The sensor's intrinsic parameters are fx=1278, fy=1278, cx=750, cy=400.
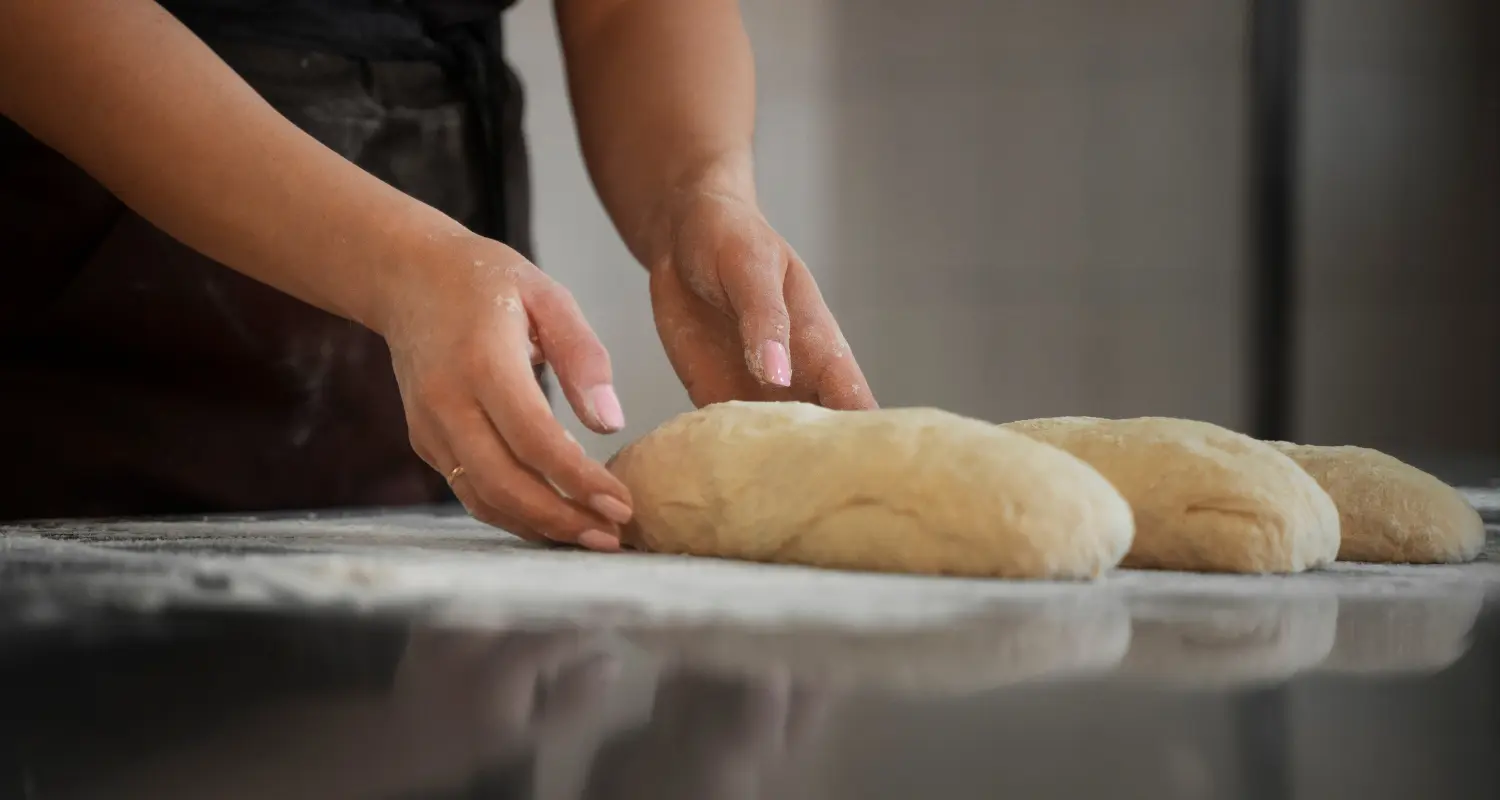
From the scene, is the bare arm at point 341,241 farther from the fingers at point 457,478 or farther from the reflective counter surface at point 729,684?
the reflective counter surface at point 729,684

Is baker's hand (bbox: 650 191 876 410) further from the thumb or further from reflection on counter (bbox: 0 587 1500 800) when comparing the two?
reflection on counter (bbox: 0 587 1500 800)

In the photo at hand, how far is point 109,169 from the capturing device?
111 cm

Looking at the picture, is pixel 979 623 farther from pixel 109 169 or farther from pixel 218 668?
pixel 109 169

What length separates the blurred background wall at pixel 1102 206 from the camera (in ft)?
10.5

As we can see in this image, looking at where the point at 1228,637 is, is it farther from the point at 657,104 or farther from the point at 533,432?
the point at 657,104

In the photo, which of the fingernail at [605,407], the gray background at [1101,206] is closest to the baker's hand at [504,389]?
the fingernail at [605,407]

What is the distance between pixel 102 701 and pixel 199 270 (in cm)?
108

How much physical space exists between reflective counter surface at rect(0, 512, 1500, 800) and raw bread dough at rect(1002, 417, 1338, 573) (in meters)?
0.04

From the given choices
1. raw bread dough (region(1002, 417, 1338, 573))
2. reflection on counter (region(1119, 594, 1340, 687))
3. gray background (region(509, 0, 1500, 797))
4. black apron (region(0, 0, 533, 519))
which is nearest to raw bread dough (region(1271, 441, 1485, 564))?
raw bread dough (region(1002, 417, 1338, 573))

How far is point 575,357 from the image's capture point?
96 cm

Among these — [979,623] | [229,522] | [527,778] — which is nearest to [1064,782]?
[527,778]

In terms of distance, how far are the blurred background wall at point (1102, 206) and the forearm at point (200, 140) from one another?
6.88 feet

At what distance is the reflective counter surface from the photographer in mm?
374

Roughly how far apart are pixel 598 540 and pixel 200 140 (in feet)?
1.61
